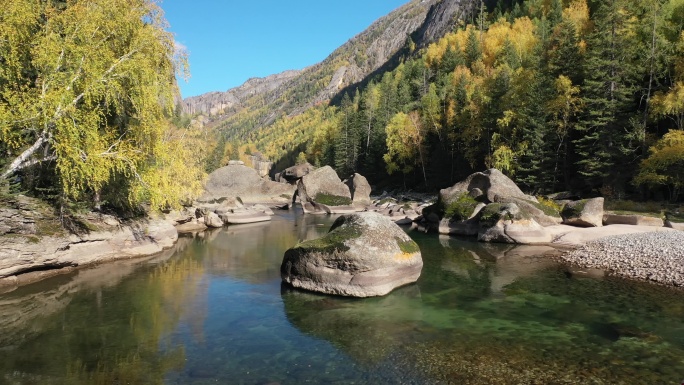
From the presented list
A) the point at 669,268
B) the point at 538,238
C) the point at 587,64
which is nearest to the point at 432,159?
the point at 587,64

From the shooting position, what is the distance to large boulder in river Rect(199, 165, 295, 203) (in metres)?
66.2

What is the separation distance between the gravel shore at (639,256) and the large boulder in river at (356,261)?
33.2 ft

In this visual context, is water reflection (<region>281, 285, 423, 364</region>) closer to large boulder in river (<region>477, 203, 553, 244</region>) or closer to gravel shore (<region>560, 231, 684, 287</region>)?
gravel shore (<region>560, 231, 684, 287</region>)

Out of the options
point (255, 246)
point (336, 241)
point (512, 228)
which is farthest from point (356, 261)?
point (512, 228)

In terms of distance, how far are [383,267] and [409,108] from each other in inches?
2749

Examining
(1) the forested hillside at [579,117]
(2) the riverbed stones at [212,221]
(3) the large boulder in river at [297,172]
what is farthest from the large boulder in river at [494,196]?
(3) the large boulder in river at [297,172]

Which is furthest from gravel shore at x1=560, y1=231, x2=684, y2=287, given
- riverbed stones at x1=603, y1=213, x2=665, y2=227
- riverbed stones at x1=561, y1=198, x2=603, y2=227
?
riverbed stones at x1=603, y1=213, x2=665, y2=227

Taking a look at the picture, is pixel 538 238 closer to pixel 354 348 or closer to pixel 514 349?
pixel 514 349

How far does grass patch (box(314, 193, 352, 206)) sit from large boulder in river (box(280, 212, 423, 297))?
35.6 meters

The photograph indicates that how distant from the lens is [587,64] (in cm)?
3884

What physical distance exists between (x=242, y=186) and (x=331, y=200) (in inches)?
842

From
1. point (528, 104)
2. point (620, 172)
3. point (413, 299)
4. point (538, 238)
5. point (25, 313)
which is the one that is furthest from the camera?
point (528, 104)

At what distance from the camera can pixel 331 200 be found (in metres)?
53.5

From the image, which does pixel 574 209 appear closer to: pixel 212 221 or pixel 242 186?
pixel 212 221
